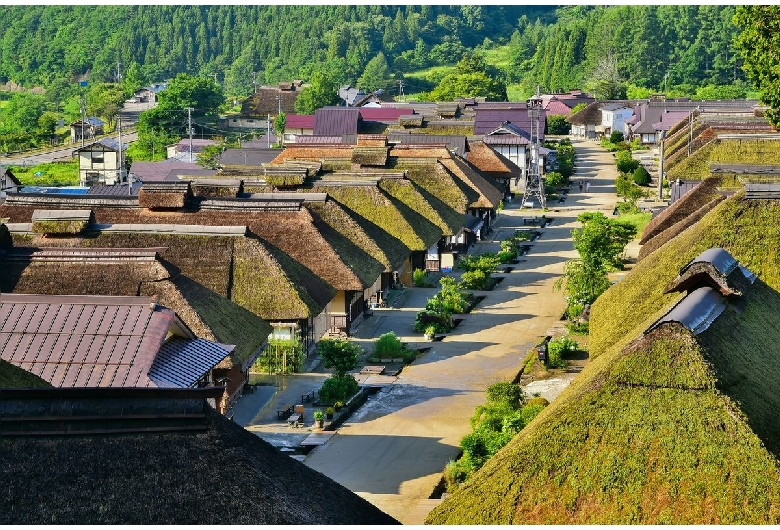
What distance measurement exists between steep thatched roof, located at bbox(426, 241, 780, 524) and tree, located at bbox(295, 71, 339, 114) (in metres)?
96.3

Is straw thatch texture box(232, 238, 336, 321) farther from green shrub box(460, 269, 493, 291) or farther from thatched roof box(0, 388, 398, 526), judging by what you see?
Result: thatched roof box(0, 388, 398, 526)

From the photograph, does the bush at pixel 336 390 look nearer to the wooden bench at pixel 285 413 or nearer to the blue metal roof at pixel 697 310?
the wooden bench at pixel 285 413

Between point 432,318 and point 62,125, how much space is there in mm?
85156

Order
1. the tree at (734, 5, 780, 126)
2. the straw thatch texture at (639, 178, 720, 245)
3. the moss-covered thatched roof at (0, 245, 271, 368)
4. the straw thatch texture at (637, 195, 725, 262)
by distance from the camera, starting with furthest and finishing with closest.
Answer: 1. the straw thatch texture at (639, 178, 720, 245)
2. the tree at (734, 5, 780, 126)
3. the straw thatch texture at (637, 195, 725, 262)
4. the moss-covered thatched roof at (0, 245, 271, 368)

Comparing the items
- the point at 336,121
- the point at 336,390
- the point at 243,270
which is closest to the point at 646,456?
the point at 336,390

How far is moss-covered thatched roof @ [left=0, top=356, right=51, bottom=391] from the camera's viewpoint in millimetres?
17344

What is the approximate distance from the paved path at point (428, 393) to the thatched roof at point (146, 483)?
8.36 m

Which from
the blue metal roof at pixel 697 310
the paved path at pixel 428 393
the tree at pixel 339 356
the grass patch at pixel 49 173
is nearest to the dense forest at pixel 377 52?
the grass patch at pixel 49 173

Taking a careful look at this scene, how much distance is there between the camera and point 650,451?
14969mm

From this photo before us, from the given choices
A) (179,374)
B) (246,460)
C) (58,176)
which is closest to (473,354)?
(179,374)

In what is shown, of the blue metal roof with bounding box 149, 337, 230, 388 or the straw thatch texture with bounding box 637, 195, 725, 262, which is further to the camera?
the straw thatch texture with bounding box 637, 195, 725, 262

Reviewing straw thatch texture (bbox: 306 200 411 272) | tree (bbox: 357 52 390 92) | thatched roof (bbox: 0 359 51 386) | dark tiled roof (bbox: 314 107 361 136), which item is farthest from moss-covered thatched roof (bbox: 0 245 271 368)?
tree (bbox: 357 52 390 92)

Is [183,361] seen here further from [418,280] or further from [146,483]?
[418,280]

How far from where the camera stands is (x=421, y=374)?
33.5 metres
